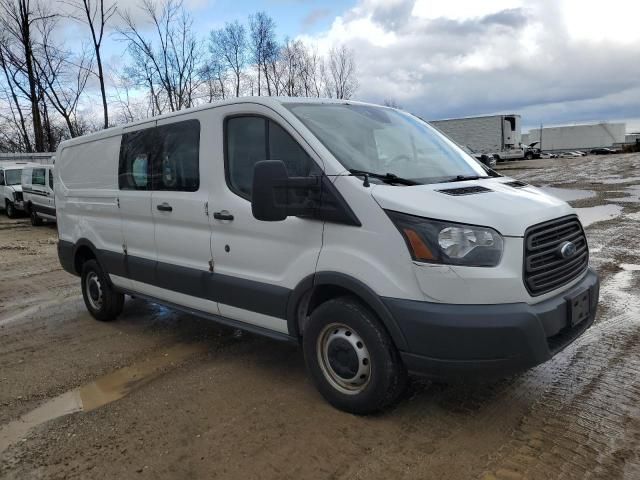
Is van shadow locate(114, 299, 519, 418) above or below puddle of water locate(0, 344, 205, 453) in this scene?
above

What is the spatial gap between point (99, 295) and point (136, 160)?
1785mm

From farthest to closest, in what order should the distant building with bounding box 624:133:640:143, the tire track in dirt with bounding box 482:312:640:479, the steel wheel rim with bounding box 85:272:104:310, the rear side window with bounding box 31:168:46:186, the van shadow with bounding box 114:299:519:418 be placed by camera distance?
the distant building with bounding box 624:133:640:143 → the rear side window with bounding box 31:168:46:186 → the steel wheel rim with bounding box 85:272:104:310 → the van shadow with bounding box 114:299:519:418 → the tire track in dirt with bounding box 482:312:640:479

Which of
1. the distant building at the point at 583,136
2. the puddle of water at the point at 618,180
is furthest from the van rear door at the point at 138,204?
the distant building at the point at 583,136

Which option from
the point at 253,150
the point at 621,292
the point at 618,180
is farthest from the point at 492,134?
the point at 253,150

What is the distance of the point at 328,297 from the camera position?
11.9ft

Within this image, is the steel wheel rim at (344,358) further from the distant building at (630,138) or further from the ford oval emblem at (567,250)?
the distant building at (630,138)

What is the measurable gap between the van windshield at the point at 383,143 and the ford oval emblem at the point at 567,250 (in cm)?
88

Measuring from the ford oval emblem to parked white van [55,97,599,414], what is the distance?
2cm

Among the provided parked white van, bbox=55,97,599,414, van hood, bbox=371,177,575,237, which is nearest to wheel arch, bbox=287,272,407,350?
parked white van, bbox=55,97,599,414

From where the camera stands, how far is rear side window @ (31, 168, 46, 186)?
639 inches

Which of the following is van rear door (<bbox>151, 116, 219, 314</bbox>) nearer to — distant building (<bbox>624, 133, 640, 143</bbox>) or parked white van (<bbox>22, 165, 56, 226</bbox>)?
parked white van (<bbox>22, 165, 56, 226</bbox>)

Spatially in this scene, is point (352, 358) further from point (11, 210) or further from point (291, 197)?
point (11, 210)

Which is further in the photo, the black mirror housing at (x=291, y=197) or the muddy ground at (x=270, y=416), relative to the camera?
the black mirror housing at (x=291, y=197)

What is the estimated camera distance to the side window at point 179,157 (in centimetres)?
440
